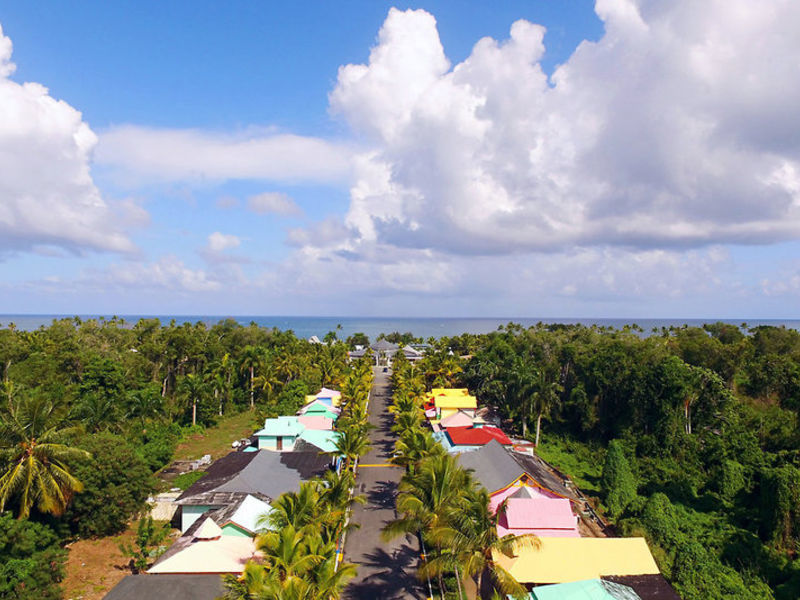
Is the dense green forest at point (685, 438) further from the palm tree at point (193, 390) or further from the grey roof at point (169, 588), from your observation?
the palm tree at point (193, 390)

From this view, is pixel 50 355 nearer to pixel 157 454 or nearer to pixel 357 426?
pixel 157 454

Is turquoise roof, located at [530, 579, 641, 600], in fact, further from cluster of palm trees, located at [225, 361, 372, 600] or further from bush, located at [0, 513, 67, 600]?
bush, located at [0, 513, 67, 600]

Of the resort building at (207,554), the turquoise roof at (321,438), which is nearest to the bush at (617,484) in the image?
the turquoise roof at (321,438)

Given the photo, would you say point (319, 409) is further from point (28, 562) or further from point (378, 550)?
point (28, 562)

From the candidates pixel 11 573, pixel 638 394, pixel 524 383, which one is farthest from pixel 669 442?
pixel 11 573

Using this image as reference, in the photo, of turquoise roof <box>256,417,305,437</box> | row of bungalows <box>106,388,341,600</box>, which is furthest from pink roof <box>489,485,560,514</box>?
turquoise roof <box>256,417,305,437</box>

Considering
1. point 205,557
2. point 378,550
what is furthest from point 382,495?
point 205,557
